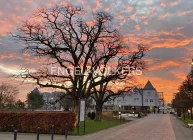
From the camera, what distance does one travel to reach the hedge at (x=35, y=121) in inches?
1007

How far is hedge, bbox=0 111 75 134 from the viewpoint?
2558cm

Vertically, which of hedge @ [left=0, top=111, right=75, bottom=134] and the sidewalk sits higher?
hedge @ [left=0, top=111, right=75, bottom=134]

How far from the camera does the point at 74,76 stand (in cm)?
3544

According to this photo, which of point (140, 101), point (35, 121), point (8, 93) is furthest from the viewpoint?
point (140, 101)

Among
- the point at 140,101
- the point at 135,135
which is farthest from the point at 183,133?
the point at 140,101

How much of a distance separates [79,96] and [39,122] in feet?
32.4

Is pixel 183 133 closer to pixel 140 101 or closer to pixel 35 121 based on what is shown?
pixel 35 121

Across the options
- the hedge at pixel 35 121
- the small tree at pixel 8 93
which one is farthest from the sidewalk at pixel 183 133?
the small tree at pixel 8 93

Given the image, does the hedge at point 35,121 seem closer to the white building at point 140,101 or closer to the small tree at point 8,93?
the small tree at point 8,93

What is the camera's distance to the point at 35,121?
2619cm

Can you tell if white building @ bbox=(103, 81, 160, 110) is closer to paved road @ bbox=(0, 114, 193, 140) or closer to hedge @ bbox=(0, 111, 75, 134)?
paved road @ bbox=(0, 114, 193, 140)

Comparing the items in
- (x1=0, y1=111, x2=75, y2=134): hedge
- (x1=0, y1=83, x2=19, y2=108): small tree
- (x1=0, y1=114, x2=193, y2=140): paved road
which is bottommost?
(x1=0, y1=114, x2=193, y2=140): paved road

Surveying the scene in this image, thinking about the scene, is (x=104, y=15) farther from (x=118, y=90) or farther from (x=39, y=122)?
(x=118, y=90)

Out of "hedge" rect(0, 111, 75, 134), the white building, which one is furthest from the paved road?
the white building
